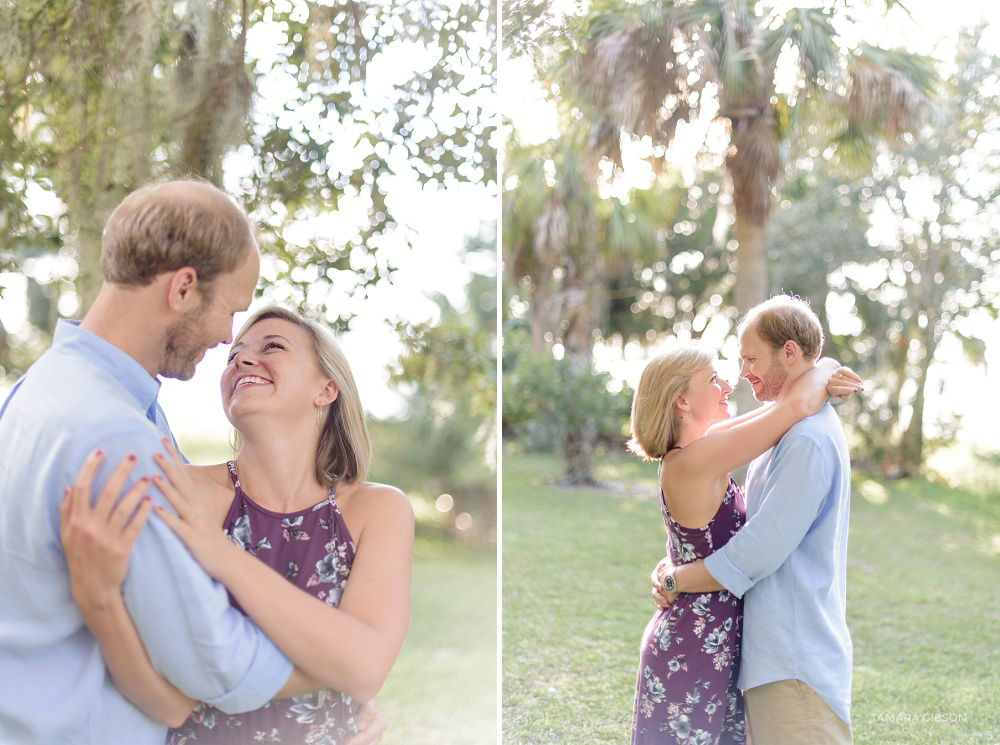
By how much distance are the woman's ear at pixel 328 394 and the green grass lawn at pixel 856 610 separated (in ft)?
8.93

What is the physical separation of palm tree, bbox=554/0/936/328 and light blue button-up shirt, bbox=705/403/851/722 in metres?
2.63

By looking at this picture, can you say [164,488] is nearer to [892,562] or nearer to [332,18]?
[332,18]

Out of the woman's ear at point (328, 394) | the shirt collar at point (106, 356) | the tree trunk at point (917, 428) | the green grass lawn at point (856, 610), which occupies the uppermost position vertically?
the shirt collar at point (106, 356)

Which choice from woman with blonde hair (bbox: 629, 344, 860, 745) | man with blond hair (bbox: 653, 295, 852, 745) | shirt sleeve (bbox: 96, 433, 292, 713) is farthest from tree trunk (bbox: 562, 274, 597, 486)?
shirt sleeve (bbox: 96, 433, 292, 713)

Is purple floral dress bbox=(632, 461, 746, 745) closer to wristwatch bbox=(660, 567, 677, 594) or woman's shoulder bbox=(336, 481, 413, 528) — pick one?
wristwatch bbox=(660, 567, 677, 594)

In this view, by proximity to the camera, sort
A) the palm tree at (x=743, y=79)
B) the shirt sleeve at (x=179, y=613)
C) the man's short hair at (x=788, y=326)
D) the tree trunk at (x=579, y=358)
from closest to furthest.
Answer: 1. the shirt sleeve at (x=179, y=613)
2. the man's short hair at (x=788, y=326)
3. the palm tree at (x=743, y=79)
4. the tree trunk at (x=579, y=358)

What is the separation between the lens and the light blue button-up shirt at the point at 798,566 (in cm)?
169

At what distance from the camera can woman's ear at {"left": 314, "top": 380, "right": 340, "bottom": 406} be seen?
1.59 meters

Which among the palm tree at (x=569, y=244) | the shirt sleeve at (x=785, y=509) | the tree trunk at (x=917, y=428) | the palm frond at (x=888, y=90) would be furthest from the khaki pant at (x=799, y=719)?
the tree trunk at (x=917, y=428)

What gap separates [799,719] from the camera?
67.9 inches

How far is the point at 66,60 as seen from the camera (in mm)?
2744

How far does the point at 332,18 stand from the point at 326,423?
193cm

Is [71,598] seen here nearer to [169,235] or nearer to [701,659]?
[169,235]

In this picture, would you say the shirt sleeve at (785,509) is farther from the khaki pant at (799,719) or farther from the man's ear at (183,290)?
the man's ear at (183,290)
